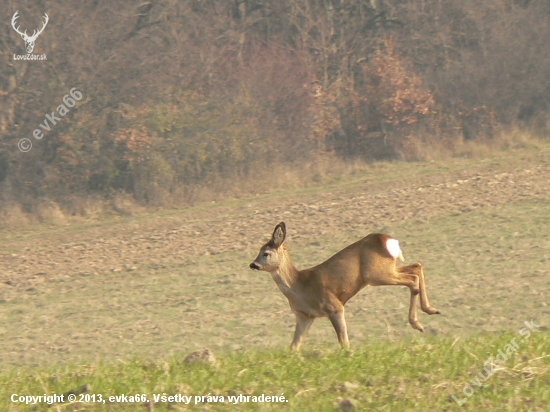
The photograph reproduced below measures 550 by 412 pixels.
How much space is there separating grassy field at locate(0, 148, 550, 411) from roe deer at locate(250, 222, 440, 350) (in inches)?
17.3

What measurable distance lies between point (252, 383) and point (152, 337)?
631 cm

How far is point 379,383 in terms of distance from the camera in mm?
6816

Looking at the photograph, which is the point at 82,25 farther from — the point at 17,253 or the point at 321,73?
the point at 17,253

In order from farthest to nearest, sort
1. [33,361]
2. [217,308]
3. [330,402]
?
[217,308] → [33,361] → [330,402]

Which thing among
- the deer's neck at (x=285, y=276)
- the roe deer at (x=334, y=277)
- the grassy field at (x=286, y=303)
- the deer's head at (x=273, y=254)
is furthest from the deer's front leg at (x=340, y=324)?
the deer's head at (x=273, y=254)

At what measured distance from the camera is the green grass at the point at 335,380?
6.51 metres

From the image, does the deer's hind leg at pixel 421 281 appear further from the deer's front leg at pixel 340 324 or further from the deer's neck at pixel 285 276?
the deer's neck at pixel 285 276

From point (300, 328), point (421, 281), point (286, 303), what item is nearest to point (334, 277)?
point (300, 328)

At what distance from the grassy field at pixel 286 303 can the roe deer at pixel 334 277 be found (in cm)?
44

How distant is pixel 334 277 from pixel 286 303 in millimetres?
5783

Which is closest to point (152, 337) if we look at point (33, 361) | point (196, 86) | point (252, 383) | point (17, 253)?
point (33, 361)

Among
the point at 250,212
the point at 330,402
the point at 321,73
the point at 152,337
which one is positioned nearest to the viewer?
the point at 330,402

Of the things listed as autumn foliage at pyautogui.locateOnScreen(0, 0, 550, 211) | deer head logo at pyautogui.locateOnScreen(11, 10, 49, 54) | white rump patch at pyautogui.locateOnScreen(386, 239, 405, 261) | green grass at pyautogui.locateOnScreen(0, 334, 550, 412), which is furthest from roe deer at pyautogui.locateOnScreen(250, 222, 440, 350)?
deer head logo at pyautogui.locateOnScreen(11, 10, 49, 54)

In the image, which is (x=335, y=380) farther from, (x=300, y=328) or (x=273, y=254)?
(x=273, y=254)
